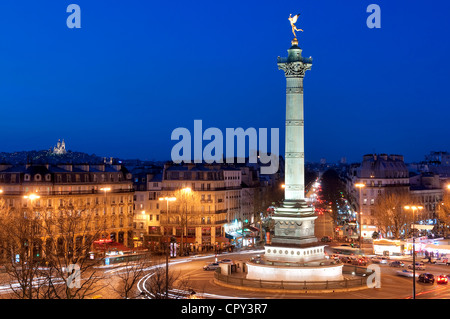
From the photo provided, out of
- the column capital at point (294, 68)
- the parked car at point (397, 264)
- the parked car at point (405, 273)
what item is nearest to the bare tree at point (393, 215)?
the parked car at point (397, 264)

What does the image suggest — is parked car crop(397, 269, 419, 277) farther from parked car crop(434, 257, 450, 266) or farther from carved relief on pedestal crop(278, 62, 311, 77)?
carved relief on pedestal crop(278, 62, 311, 77)

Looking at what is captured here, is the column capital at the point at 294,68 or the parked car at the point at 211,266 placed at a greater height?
the column capital at the point at 294,68

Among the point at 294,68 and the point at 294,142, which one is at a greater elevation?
the point at 294,68

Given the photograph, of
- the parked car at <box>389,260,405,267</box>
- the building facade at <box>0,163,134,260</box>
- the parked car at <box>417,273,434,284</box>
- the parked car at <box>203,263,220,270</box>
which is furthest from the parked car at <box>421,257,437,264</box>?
the building facade at <box>0,163,134,260</box>

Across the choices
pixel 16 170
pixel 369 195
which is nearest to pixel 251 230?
pixel 369 195

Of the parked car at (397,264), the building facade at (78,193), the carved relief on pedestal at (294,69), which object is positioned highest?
the carved relief on pedestal at (294,69)

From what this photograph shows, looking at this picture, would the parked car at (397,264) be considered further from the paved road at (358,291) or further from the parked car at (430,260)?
the parked car at (430,260)

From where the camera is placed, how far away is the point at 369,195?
360 feet

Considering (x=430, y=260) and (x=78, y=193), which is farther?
(x=78, y=193)
